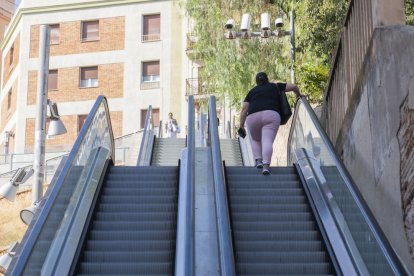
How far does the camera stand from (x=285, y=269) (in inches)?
265

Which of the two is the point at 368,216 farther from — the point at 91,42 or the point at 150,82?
the point at 91,42

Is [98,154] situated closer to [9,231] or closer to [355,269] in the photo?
[355,269]

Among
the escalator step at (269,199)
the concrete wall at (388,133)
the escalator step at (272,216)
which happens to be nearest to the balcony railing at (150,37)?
the concrete wall at (388,133)

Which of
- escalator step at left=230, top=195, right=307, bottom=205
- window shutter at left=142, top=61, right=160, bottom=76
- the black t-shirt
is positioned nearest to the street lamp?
the black t-shirt

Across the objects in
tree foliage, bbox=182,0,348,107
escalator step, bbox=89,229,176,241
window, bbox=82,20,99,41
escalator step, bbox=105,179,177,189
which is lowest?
escalator step, bbox=89,229,176,241

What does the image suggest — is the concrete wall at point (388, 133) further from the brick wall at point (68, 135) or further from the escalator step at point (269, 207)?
the brick wall at point (68, 135)

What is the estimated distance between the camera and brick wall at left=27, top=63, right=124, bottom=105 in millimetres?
38125

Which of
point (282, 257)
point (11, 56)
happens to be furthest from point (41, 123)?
point (11, 56)

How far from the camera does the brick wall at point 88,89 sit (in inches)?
1501

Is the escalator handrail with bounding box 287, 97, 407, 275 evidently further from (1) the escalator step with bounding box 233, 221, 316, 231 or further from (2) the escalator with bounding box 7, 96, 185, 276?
(2) the escalator with bounding box 7, 96, 185, 276

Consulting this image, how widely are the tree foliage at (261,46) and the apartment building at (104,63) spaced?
1057 cm

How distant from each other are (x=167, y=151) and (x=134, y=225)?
8.27 metres

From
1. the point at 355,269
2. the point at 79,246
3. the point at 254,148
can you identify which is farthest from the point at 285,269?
the point at 254,148

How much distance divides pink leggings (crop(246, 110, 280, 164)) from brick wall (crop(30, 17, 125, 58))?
29.6m
